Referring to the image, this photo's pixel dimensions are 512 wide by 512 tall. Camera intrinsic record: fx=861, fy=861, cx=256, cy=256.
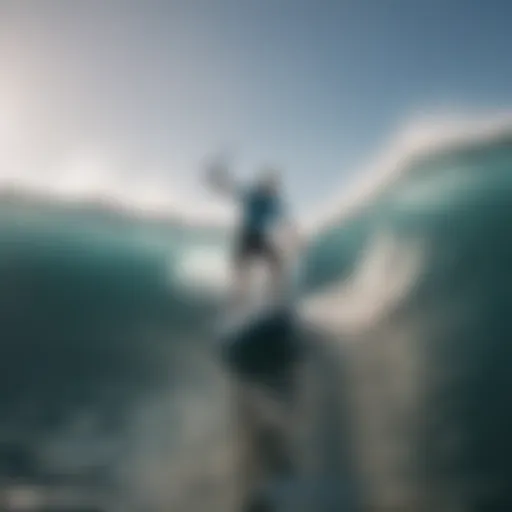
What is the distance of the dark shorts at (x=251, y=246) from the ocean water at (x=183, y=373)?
1.3 inches

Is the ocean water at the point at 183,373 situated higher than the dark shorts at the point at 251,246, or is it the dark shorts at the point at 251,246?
the dark shorts at the point at 251,246

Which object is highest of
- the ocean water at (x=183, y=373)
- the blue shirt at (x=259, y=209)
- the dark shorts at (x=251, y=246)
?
the blue shirt at (x=259, y=209)

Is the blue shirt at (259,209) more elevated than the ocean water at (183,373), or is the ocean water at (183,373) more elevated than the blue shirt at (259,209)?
the blue shirt at (259,209)

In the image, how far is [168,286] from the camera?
169 cm

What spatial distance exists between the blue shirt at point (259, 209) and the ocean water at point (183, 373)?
0.06 meters

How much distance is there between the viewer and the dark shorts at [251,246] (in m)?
1.67

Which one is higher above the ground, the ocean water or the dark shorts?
the dark shorts

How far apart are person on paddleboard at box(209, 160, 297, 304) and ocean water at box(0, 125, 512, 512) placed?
0.04 metres

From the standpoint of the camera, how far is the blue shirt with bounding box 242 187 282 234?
1671 mm

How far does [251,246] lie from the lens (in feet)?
5.53

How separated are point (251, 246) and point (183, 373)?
11.1 inches

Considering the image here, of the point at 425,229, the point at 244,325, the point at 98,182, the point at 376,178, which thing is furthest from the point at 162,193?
the point at 425,229

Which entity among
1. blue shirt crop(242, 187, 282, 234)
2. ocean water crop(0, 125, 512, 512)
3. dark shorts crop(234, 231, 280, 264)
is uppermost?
blue shirt crop(242, 187, 282, 234)

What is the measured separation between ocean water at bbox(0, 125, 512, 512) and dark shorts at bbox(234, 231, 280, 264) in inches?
1.3
